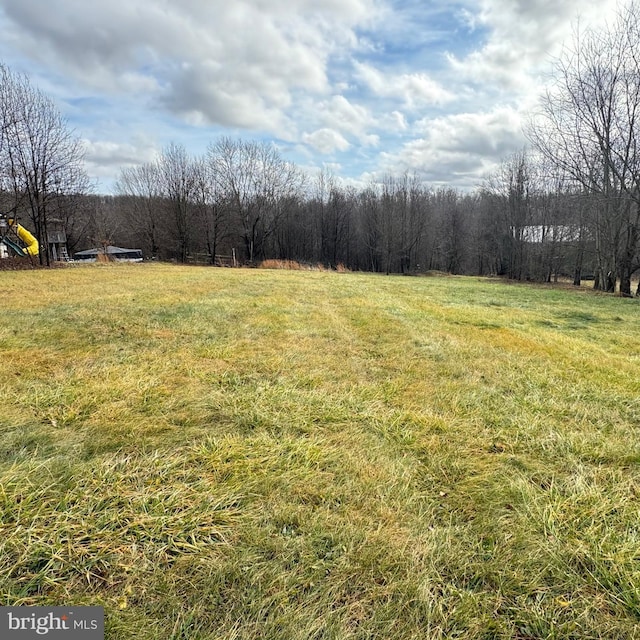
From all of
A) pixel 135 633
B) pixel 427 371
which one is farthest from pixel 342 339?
pixel 135 633

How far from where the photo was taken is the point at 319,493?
5.32 ft

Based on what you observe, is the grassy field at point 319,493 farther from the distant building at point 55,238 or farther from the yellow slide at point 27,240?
the distant building at point 55,238

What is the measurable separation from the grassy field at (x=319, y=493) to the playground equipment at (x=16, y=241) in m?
18.6

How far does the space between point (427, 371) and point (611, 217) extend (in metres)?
15.2

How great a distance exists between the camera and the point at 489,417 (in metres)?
2.42

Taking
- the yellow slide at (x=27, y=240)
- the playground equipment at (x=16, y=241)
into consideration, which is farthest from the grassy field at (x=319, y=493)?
the yellow slide at (x=27, y=240)

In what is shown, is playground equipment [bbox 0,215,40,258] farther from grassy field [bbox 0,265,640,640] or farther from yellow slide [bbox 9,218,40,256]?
grassy field [bbox 0,265,640,640]

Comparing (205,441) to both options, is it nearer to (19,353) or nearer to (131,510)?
(131,510)

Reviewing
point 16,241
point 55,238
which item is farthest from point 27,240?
point 55,238

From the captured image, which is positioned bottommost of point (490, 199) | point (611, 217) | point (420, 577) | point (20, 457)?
point (420, 577)

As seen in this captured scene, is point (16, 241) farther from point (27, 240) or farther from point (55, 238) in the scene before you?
point (55, 238)

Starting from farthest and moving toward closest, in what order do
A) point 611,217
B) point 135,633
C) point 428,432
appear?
point 611,217 < point 428,432 < point 135,633

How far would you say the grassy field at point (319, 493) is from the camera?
3.68ft

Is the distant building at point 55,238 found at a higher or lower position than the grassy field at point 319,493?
higher
